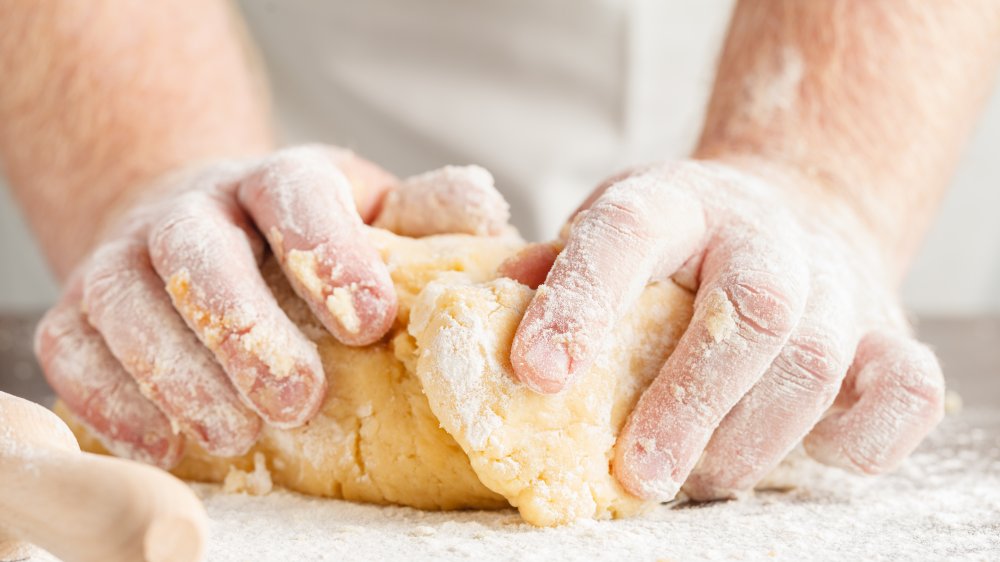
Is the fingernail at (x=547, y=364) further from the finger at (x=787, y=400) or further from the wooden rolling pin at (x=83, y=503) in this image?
the wooden rolling pin at (x=83, y=503)

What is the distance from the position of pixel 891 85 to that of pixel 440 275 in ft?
3.24

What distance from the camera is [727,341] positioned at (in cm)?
106

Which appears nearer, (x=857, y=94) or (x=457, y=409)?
(x=457, y=409)

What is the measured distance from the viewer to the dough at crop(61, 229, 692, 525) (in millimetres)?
1036

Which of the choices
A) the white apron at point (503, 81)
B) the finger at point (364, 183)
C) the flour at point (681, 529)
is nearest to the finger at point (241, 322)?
the flour at point (681, 529)

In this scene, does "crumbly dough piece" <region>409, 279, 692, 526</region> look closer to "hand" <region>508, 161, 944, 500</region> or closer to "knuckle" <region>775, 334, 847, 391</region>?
"hand" <region>508, 161, 944, 500</region>

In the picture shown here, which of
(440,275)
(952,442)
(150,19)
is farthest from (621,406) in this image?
(150,19)

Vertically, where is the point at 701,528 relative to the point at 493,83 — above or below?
below

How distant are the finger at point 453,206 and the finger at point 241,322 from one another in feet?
0.84

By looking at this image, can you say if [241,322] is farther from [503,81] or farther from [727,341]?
[503,81]

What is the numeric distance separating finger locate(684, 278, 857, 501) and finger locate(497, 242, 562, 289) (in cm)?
28

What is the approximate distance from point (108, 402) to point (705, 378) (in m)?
0.76

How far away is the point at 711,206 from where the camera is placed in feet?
3.94

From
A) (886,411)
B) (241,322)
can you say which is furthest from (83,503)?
(886,411)
